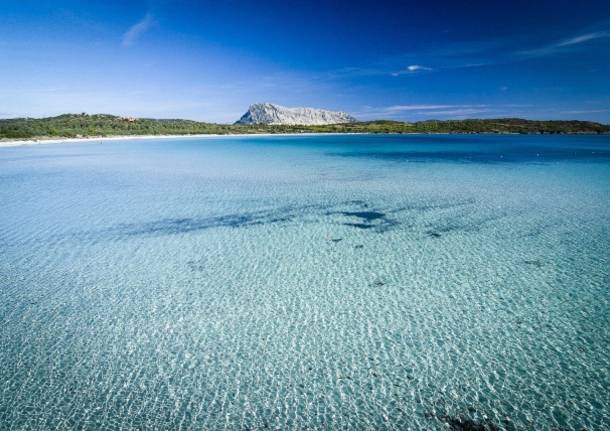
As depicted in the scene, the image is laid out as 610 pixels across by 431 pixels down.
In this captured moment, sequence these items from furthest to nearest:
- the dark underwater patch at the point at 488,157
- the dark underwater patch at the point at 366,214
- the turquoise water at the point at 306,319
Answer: the dark underwater patch at the point at 488,157, the dark underwater patch at the point at 366,214, the turquoise water at the point at 306,319

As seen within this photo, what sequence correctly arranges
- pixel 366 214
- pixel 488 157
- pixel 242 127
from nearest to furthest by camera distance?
pixel 366 214 → pixel 488 157 → pixel 242 127

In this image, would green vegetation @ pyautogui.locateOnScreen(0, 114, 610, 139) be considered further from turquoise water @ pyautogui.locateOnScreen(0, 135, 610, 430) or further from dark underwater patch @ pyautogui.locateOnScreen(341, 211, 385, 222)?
dark underwater patch @ pyautogui.locateOnScreen(341, 211, 385, 222)

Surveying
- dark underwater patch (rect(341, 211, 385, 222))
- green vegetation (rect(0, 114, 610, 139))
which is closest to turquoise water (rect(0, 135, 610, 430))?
dark underwater patch (rect(341, 211, 385, 222))

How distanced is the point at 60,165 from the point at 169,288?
1352 inches

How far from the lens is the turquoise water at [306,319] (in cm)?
500

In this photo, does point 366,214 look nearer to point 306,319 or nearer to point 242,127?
point 306,319

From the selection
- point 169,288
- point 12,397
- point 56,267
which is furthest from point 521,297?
point 56,267

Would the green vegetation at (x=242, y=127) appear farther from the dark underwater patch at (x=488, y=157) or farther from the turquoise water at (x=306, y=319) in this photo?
the turquoise water at (x=306, y=319)

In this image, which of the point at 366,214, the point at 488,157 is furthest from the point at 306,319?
the point at 488,157

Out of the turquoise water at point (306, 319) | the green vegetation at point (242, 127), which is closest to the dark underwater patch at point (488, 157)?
the turquoise water at point (306, 319)

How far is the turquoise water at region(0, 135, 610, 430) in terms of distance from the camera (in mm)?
4996

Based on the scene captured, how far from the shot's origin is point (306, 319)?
7.38 meters

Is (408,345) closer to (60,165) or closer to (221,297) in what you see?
(221,297)

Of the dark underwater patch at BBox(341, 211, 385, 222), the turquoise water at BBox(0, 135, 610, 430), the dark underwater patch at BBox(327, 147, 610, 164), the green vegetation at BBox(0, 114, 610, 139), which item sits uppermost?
the green vegetation at BBox(0, 114, 610, 139)
